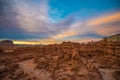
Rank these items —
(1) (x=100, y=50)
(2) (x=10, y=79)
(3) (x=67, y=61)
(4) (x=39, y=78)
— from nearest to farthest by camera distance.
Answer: (2) (x=10, y=79), (4) (x=39, y=78), (3) (x=67, y=61), (1) (x=100, y=50)

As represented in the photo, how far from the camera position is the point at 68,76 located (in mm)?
14594

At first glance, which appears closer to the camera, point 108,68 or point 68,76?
point 68,76

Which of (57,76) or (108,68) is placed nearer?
(57,76)

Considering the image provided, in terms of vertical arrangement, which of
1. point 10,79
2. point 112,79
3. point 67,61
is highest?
point 67,61

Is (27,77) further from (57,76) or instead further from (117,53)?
(117,53)

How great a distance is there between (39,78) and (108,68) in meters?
11.5

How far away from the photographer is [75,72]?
1548cm

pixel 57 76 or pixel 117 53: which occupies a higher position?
pixel 117 53

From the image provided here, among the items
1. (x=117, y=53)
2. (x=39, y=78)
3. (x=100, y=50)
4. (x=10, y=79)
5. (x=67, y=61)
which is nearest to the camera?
(x=10, y=79)

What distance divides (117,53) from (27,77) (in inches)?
770

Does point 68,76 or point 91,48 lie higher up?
point 91,48

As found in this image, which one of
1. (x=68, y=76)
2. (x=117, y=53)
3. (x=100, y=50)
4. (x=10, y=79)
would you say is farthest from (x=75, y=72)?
(x=100, y=50)

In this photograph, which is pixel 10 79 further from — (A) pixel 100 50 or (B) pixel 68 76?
(A) pixel 100 50

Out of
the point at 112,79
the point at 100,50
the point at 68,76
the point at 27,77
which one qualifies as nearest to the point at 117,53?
the point at 100,50
